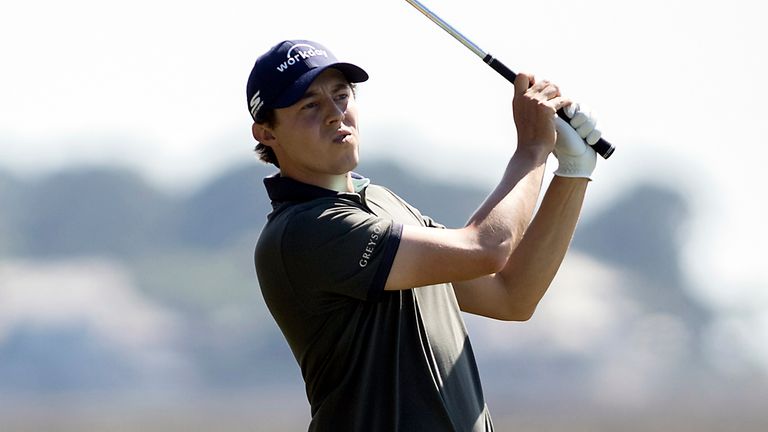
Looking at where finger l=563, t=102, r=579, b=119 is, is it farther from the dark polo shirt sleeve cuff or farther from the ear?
the ear

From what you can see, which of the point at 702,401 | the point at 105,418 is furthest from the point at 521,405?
the point at 105,418

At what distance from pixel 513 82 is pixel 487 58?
15 cm

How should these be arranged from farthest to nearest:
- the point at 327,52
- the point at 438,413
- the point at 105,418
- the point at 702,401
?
the point at 702,401, the point at 105,418, the point at 327,52, the point at 438,413

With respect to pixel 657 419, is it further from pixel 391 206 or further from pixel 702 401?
pixel 391 206

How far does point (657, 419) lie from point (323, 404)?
17775 millimetres

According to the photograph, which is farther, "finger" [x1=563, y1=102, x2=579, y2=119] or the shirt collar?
"finger" [x1=563, y1=102, x2=579, y2=119]

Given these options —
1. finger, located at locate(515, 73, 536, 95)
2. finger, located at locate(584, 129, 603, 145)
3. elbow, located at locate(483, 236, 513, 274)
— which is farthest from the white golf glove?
elbow, located at locate(483, 236, 513, 274)

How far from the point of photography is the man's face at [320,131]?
13.1ft

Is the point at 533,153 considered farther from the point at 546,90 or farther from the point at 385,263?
the point at 385,263

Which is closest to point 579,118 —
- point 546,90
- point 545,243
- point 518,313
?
point 546,90

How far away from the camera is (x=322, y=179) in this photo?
4.02 m

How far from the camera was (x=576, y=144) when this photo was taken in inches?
165

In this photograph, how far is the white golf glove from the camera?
4.17 m

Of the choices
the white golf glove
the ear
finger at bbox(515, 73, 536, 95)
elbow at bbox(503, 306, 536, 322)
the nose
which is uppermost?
finger at bbox(515, 73, 536, 95)
